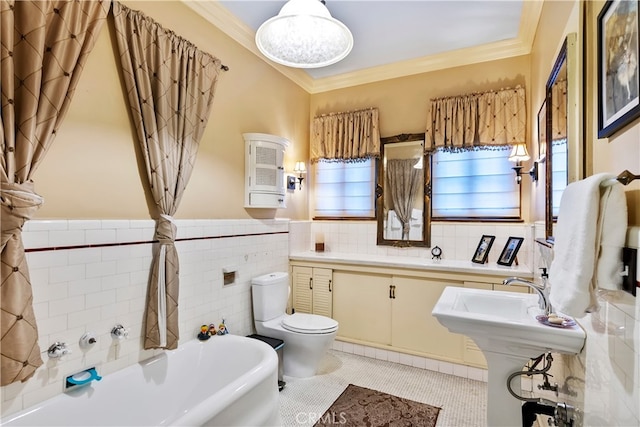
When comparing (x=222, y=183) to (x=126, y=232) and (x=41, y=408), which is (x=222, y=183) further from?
(x=41, y=408)

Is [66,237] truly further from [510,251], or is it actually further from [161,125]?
[510,251]

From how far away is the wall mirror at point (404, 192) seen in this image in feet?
10.8

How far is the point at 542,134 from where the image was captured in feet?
7.07

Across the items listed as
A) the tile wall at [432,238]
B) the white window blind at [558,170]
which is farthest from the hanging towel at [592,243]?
the tile wall at [432,238]

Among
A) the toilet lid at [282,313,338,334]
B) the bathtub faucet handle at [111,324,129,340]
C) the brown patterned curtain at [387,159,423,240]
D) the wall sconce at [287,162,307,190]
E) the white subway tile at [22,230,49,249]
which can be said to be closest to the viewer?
the white subway tile at [22,230,49,249]

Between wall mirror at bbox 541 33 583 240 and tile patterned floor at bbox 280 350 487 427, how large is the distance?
134 centimetres

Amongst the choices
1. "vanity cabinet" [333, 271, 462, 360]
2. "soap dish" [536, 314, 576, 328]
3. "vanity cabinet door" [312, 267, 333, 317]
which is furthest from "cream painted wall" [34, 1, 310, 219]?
"soap dish" [536, 314, 576, 328]

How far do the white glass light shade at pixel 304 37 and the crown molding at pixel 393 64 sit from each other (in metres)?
0.87

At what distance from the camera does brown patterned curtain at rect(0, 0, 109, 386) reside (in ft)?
4.25

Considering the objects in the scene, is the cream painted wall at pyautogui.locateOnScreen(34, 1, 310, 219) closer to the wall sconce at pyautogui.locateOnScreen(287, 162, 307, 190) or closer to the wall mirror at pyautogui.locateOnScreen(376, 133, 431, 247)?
the wall sconce at pyautogui.locateOnScreen(287, 162, 307, 190)

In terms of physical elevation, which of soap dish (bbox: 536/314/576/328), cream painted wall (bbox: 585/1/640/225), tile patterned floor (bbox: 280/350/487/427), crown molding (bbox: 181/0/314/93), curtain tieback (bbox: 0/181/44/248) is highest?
crown molding (bbox: 181/0/314/93)

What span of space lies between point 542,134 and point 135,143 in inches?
103

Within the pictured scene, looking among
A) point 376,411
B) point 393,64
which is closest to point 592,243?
point 376,411

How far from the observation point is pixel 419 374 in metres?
2.72
